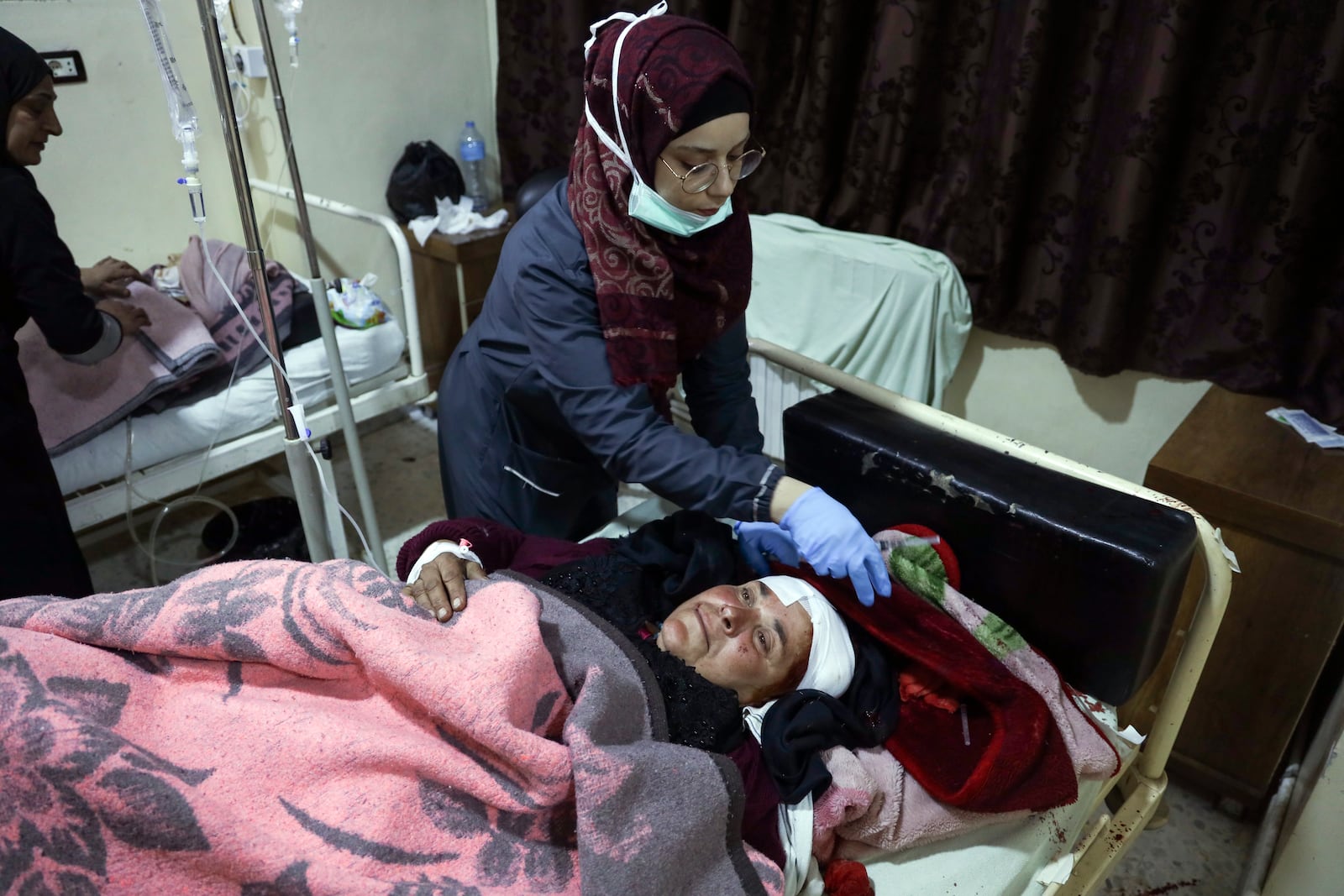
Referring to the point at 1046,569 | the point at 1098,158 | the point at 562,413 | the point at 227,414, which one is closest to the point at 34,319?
the point at 227,414

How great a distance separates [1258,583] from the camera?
5.49ft

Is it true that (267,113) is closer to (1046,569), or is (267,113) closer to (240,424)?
(240,424)

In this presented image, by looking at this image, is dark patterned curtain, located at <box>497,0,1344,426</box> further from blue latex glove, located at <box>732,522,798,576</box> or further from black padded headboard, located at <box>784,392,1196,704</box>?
blue latex glove, located at <box>732,522,798,576</box>

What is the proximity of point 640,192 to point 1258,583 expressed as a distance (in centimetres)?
136

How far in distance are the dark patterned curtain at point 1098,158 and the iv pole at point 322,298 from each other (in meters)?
1.26

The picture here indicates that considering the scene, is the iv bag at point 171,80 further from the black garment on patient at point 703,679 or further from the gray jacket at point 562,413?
the black garment on patient at point 703,679

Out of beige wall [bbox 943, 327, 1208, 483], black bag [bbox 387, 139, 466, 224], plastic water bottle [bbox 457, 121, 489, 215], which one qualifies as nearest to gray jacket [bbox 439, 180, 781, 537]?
beige wall [bbox 943, 327, 1208, 483]

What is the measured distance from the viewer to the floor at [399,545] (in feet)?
5.79

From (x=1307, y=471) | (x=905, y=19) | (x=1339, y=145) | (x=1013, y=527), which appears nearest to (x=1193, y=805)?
(x=1307, y=471)

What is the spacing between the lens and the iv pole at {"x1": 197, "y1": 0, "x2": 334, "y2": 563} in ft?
3.76

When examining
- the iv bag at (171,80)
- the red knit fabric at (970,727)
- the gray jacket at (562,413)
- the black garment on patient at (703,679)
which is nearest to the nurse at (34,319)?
the iv bag at (171,80)

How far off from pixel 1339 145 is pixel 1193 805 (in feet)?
4.58

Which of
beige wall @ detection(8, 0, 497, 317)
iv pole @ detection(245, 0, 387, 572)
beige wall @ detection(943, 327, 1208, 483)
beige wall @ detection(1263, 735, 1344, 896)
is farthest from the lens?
beige wall @ detection(8, 0, 497, 317)

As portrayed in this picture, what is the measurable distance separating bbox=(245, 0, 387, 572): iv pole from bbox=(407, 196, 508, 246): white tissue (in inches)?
41.1
